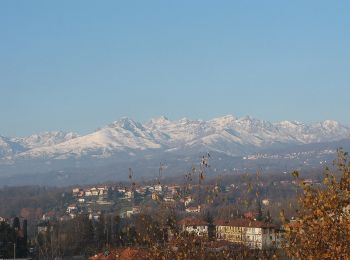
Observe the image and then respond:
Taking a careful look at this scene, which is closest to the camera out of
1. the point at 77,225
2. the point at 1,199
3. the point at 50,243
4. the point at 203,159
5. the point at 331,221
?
the point at 331,221

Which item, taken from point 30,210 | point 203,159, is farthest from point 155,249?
point 30,210

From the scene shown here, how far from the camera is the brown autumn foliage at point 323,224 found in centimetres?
579

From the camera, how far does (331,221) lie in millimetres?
5793

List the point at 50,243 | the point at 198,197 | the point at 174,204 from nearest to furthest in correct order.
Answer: the point at 174,204, the point at 198,197, the point at 50,243

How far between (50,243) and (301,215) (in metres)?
49.2

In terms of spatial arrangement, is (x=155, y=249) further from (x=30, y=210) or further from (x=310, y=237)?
(x=30, y=210)

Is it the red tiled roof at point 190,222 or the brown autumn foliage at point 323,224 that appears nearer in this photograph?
the brown autumn foliage at point 323,224

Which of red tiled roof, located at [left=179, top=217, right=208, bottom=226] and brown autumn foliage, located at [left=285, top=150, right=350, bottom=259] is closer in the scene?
brown autumn foliage, located at [left=285, top=150, right=350, bottom=259]

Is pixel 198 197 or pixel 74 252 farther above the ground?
pixel 198 197

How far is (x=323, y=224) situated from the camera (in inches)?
227

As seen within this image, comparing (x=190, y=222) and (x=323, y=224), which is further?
(x=190, y=222)

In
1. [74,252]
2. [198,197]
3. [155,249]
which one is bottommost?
[74,252]

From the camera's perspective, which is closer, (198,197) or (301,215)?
(301,215)

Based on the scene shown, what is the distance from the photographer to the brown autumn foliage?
19.0 feet
